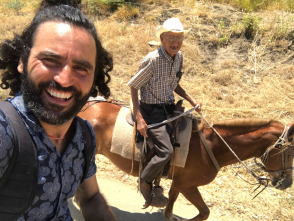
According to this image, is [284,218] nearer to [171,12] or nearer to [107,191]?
[107,191]

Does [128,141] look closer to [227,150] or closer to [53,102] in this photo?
[227,150]

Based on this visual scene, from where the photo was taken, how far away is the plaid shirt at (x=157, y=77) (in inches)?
133

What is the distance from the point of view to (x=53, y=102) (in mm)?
1393

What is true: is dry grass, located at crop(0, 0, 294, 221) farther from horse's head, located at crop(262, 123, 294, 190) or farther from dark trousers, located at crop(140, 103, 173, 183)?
dark trousers, located at crop(140, 103, 173, 183)

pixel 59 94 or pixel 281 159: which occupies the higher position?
pixel 59 94

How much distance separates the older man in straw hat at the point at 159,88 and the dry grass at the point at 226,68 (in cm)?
174

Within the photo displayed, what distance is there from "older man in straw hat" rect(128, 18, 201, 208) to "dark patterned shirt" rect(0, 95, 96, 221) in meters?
1.89

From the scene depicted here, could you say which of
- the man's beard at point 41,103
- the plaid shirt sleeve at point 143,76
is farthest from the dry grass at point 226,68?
the man's beard at point 41,103

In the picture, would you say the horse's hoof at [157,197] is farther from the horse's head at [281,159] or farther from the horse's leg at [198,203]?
the horse's head at [281,159]

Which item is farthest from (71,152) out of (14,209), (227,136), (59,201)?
(227,136)

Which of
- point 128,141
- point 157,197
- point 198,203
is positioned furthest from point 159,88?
point 198,203

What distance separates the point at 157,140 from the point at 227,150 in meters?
1.04

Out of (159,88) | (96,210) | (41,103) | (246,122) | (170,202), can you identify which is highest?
(41,103)

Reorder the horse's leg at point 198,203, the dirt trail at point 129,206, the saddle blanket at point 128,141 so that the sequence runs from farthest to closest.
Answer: the dirt trail at point 129,206 < the horse's leg at point 198,203 < the saddle blanket at point 128,141
